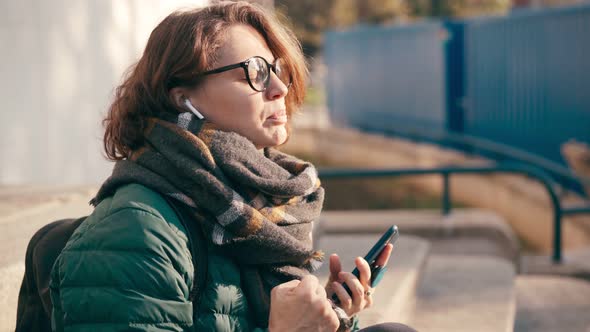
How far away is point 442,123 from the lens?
47.4ft

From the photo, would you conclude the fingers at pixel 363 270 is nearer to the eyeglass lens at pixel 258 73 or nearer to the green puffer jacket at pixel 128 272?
the green puffer jacket at pixel 128 272

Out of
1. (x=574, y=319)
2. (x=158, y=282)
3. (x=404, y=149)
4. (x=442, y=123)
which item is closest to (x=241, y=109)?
(x=158, y=282)

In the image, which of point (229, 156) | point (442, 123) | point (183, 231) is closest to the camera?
point (183, 231)

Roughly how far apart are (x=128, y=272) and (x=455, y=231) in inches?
199

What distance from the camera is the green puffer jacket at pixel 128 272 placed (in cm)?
183

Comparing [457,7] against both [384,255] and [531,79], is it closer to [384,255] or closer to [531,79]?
[531,79]

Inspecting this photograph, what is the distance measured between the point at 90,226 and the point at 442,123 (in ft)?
42.2

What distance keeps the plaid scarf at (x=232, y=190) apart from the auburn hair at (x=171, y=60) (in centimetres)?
7

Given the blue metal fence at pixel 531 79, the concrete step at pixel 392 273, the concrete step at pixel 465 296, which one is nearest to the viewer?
the concrete step at pixel 392 273

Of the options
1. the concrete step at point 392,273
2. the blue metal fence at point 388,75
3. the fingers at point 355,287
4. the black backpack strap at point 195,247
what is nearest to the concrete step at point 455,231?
the concrete step at point 392,273

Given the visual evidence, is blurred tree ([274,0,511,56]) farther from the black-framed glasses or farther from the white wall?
the black-framed glasses

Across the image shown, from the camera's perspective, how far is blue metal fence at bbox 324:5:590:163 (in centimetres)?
991

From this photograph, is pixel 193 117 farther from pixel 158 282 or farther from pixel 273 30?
pixel 158 282

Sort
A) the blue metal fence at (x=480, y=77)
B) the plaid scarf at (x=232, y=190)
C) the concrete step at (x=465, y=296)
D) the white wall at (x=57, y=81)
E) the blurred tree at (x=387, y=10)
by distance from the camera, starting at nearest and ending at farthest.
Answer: the plaid scarf at (x=232, y=190), the concrete step at (x=465, y=296), the white wall at (x=57, y=81), the blue metal fence at (x=480, y=77), the blurred tree at (x=387, y=10)
